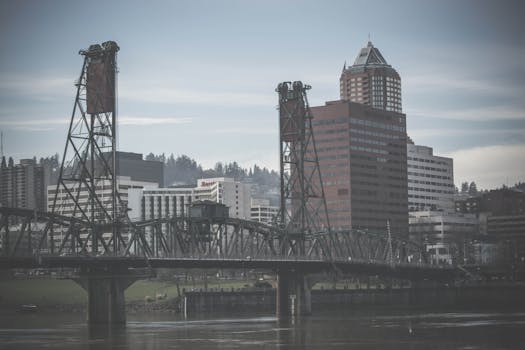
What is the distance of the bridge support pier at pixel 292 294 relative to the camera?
7426 inches

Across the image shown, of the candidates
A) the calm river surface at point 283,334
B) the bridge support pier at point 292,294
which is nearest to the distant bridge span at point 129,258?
the bridge support pier at point 292,294

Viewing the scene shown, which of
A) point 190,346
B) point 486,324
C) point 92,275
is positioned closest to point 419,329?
point 486,324

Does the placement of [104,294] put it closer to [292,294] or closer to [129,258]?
[129,258]

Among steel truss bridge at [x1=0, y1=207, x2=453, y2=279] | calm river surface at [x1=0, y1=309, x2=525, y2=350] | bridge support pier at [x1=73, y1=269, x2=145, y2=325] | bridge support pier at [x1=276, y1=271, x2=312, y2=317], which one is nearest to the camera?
calm river surface at [x1=0, y1=309, x2=525, y2=350]

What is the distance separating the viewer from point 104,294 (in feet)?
511

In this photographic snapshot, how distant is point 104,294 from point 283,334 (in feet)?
114

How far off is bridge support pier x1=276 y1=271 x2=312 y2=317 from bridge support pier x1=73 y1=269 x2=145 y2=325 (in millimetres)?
39925

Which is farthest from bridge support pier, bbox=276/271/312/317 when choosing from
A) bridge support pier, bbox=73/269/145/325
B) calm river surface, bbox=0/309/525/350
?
bridge support pier, bbox=73/269/145/325

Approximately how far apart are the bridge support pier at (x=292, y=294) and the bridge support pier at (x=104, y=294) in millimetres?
39925

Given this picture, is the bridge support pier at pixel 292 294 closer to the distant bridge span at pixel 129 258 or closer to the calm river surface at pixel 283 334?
the distant bridge span at pixel 129 258

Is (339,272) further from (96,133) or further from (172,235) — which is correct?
→ (96,133)

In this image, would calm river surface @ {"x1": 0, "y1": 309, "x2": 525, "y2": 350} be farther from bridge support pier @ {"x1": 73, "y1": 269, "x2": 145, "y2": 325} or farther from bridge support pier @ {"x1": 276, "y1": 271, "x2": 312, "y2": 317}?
bridge support pier @ {"x1": 276, "y1": 271, "x2": 312, "y2": 317}

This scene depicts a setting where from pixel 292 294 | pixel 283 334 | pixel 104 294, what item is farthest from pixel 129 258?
pixel 292 294

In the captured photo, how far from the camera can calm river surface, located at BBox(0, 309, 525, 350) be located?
374ft
